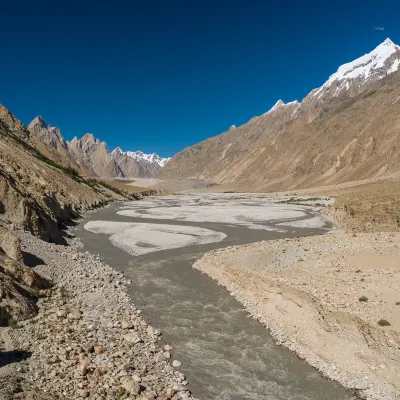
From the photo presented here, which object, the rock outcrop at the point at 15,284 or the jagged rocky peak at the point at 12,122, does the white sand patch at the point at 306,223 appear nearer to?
the rock outcrop at the point at 15,284

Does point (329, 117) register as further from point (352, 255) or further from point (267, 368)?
point (267, 368)

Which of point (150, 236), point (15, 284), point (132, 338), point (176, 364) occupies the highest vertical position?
point (150, 236)

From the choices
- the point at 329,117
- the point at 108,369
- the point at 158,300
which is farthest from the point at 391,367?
the point at 329,117

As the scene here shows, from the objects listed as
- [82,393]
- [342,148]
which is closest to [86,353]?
[82,393]

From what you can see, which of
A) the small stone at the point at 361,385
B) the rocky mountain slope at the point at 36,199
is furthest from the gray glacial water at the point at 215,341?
the rocky mountain slope at the point at 36,199

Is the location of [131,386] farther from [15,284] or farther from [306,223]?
[306,223]

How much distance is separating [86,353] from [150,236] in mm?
26927

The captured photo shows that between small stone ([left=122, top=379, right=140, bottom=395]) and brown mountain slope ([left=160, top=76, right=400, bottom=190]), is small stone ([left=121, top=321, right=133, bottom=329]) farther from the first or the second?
brown mountain slope ([left=160, top=76, right=400, bottom=190])

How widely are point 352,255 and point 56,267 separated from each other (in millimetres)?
20783

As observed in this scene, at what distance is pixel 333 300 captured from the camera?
730 inches

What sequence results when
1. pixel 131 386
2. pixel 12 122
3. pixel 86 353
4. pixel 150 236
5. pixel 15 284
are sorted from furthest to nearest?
pixel 12 122, pixel 150 236, pixel 15 284, pixel 86 353, pixel 131 386

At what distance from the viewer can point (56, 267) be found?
2364 cm

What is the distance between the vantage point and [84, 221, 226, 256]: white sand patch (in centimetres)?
3547

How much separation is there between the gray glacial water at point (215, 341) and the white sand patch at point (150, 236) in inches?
263
